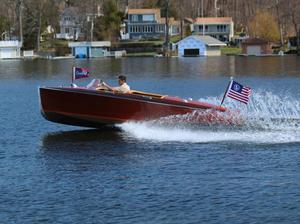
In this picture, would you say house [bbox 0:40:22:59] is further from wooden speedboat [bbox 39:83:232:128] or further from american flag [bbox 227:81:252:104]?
american flag [bbox 227:81:252:104]

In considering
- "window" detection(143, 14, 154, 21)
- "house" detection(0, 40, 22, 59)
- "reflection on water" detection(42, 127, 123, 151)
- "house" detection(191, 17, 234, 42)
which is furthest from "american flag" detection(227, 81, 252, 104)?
"window" detection(143, 14, 154, 21)

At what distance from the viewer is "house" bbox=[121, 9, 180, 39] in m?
152

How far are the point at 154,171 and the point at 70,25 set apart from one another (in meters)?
137

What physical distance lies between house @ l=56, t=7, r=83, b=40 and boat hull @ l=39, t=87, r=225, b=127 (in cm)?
12570

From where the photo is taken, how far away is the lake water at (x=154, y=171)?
16.9 m

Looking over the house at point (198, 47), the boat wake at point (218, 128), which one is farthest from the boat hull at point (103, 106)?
the house at point (198, 47)

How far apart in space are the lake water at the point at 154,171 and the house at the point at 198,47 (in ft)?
315

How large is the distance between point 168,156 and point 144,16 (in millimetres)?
130396

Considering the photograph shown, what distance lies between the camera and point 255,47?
127m

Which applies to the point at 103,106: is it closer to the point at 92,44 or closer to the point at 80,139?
the point at 80,139

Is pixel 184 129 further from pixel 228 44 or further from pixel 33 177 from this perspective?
pixel 228 44

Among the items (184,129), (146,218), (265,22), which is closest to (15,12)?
(265,22)

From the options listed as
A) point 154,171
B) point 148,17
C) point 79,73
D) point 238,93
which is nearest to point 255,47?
point 148,17

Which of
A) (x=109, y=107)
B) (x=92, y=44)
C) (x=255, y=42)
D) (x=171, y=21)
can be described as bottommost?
(x=109, y=107)
